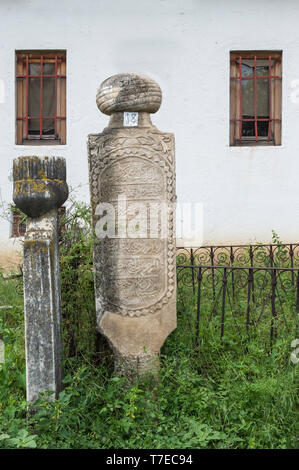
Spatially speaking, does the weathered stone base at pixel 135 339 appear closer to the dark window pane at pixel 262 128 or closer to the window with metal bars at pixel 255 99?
the window with metal bars at pixel 255 99

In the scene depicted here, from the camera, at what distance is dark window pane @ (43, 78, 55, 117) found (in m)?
6.51

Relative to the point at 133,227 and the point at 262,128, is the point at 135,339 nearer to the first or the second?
the point at 133,227

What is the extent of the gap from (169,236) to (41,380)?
1.23 m

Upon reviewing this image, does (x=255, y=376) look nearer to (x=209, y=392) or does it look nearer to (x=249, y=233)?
(x=209, y=392)

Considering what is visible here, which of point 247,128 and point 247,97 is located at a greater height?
point 247,97

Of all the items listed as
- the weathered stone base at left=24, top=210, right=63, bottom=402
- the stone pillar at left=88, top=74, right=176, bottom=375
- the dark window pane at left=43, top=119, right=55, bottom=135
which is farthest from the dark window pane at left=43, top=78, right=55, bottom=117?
the weathered stone base at left=24, top=210, right=63, bottom=402

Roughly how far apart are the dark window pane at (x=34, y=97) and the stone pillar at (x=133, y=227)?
12.7 feet

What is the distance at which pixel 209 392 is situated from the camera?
2.71 metres

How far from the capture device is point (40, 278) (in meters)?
2.60

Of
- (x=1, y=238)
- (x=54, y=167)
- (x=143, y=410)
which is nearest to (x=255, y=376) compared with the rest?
(x=143, y=410)

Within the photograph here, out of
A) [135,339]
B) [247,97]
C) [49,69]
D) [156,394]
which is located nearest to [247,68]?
[247,97]

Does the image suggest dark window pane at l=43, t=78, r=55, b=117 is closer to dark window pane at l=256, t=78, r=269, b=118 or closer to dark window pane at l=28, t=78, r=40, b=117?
dark window pane at l=28, t=78, r=40, b=117

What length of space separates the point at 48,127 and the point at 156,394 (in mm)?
4787

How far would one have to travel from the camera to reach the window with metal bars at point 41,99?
643cm
